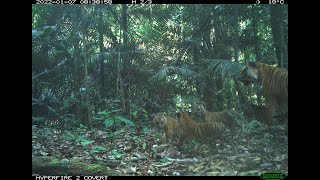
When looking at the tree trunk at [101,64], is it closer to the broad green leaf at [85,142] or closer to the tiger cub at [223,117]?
the broad green leaf at [85,142]

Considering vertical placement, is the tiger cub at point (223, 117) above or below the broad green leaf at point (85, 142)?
above

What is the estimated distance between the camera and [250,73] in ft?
15.7

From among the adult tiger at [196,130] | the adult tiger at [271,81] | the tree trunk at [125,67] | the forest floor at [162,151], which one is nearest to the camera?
the forest floor at [162,151]

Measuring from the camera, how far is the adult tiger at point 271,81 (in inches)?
182

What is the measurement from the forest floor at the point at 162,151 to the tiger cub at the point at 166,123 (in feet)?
0.27

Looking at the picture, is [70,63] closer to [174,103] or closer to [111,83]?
[111,83]

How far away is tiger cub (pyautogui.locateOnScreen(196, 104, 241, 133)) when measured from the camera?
474cm

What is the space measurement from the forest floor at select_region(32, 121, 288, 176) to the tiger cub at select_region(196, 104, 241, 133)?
12 cm

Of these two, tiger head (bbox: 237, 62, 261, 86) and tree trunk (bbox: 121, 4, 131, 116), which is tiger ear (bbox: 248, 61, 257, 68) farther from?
tree trunk (bbox: 121, 4, 131, 116)

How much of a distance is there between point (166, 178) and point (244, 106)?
140 cm

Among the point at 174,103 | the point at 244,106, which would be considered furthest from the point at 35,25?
the point at 244,106

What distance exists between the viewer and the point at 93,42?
4.98 m

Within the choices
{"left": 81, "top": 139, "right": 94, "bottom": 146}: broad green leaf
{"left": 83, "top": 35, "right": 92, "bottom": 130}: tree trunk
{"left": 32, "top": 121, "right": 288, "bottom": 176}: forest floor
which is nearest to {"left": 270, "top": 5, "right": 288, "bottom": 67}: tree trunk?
{"left": 32, "top": 121, "right": 288, "bottom": 176}: forest floor

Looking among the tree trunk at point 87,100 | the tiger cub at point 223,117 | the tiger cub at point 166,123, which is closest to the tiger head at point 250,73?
the tiger cub at point 223,117
